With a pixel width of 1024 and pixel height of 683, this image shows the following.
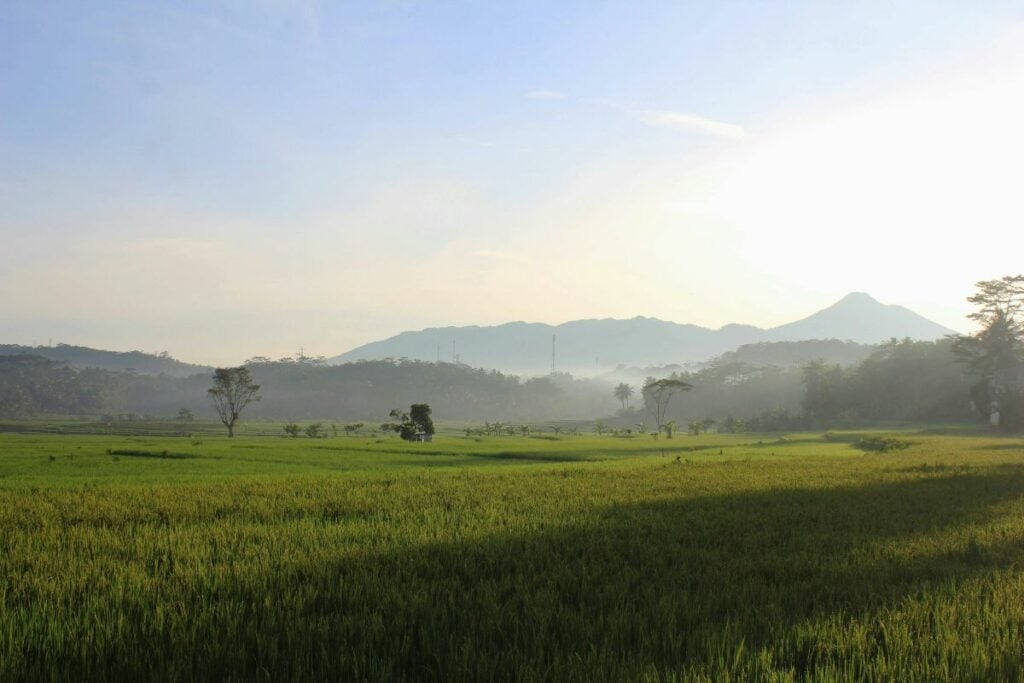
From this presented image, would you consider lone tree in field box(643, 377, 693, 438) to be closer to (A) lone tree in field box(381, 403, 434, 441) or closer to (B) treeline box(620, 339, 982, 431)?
(B) treeline box(620, 339, 982, 431)

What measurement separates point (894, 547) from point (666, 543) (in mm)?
2671

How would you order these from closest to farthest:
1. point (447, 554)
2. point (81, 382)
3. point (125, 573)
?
point (125, 573) → point (447, 554) → point (81, 382)

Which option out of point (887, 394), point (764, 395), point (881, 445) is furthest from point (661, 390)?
point (764, 395)

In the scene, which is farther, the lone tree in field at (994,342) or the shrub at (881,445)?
the lone tree in field at (994,342)

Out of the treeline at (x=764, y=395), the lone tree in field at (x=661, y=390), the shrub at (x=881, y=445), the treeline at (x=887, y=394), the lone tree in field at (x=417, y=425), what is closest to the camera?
the shrub at (x=881, y=445)

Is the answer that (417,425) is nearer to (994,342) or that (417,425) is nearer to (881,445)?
(881,445)

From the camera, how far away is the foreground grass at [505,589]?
159 inches

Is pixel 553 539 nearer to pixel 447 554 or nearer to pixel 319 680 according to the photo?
pixel 447 554

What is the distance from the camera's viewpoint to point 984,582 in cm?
624

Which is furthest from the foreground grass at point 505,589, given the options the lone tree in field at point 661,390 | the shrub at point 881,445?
the lone tree in field at point 661,390

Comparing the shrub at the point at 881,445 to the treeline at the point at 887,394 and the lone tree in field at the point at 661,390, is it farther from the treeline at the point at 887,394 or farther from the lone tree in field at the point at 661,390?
the treeline at the point at 887,394

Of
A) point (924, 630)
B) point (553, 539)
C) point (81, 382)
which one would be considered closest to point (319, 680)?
point (924, 630)

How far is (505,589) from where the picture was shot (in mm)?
5793

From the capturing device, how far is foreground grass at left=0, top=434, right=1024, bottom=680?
13.3ft
